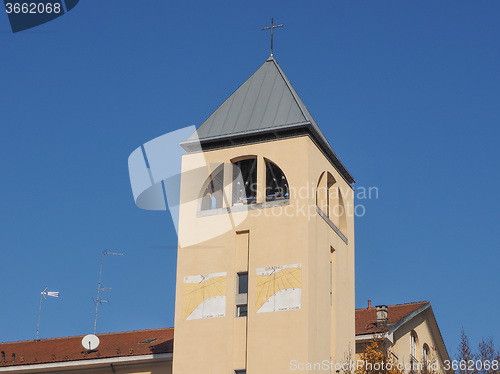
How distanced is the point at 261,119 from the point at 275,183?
206 cm

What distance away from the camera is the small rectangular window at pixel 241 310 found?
2997 cm

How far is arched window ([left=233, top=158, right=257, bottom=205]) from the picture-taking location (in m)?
32.2

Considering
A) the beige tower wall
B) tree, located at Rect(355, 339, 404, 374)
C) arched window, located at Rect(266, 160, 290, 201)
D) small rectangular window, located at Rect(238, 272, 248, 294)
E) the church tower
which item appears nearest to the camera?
tree, located at Rect(355, 339, 404, 374)

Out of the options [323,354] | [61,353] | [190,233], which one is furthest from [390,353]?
[61,353]

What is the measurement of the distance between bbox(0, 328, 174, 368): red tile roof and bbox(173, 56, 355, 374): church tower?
13.7 ft

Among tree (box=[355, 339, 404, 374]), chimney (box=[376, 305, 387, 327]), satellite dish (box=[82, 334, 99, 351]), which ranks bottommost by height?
tree (box=[355, 339, 404, 374])

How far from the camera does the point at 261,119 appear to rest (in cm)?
3197

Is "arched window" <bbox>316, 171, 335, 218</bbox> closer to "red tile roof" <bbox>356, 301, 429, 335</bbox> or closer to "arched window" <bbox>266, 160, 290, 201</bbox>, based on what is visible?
"arched window" <bbox>266, 160, 290, 201</bbox>

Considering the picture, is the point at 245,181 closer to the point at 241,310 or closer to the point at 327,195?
the point at 327,195

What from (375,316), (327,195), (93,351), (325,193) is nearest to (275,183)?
(325,193)

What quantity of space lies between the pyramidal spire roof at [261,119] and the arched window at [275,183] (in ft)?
3.62

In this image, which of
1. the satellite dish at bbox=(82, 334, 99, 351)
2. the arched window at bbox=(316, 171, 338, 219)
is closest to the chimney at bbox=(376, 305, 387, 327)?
the arched window at bbox=(316, 171, 338, 219)

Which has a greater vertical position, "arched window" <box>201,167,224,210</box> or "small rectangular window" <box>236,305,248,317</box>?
"arched window" <box>201,167,224,210</box>

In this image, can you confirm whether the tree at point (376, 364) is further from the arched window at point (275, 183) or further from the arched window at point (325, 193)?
the arched window at point (275, 183)
